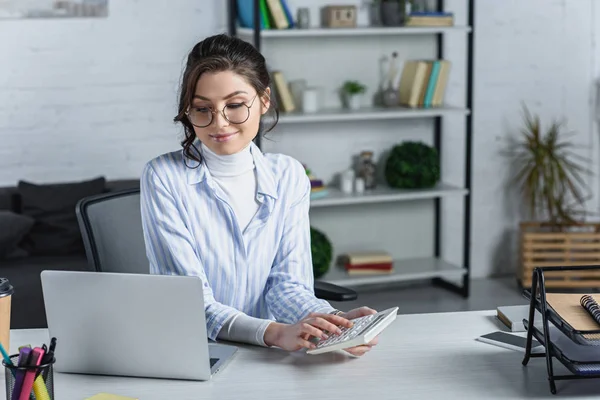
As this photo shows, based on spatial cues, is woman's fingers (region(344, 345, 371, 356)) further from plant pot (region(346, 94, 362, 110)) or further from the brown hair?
plant pot (region(346, 94, 362, 110))

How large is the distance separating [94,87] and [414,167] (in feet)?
5.31

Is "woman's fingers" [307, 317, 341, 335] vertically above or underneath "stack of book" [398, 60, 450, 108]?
underneath

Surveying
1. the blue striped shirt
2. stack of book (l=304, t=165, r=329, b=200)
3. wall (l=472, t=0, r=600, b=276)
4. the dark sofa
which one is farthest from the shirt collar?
wall (l=472, t=0, r=600, b=276)

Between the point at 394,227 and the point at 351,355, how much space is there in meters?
3.22

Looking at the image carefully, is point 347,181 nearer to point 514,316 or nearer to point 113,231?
point 113,231

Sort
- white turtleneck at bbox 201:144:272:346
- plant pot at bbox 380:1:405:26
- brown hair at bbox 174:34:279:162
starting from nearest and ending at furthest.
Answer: brown hair at bbox 174:34:279:162, white turtleneck at bbox 201:144:272:346, plant pot at bbox 380:1:405:26

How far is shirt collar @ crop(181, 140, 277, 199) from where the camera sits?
194 centimetres

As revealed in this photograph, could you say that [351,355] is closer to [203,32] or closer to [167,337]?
[167,337]

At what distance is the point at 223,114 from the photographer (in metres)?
1.83

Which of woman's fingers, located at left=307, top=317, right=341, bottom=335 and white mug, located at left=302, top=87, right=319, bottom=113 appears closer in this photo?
woman's fingers, located at left=307, top=317, right=341, bottom=335

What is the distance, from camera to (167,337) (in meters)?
1.54

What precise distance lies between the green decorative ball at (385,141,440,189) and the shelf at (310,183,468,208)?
0.13 feet

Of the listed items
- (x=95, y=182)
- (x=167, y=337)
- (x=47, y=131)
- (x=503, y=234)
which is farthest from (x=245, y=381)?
(x=503, y=234)

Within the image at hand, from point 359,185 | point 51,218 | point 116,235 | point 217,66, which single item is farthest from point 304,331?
point 359,185
